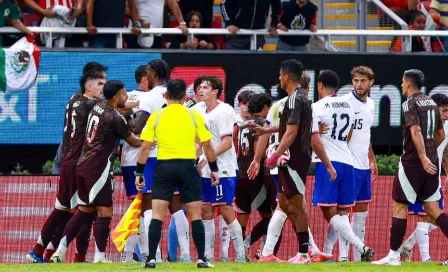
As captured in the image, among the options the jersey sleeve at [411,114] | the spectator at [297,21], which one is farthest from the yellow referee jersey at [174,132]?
the spectator at [297,21]

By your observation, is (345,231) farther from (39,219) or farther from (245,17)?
(245,17)

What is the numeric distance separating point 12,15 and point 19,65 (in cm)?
76

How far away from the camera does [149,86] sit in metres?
17.6

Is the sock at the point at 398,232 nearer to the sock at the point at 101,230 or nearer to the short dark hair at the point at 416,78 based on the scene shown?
the short dark hair at the point at 416,78

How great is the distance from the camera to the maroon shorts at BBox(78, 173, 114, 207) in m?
16.5

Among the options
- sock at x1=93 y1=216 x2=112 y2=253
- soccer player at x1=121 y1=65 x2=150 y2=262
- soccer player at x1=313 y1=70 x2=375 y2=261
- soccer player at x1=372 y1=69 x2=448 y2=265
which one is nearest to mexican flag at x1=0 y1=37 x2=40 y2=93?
soccer player at x1=121 y1=65 x2=150 y2=262

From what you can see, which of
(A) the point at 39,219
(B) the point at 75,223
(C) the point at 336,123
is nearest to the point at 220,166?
(C) the point at 336,123

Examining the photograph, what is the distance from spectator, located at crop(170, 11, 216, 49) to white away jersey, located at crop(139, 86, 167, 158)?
4460 millimetres

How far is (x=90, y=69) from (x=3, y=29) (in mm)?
3921

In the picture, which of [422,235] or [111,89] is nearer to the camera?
[111,89]

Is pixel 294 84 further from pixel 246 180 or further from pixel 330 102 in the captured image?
pixel 246 180

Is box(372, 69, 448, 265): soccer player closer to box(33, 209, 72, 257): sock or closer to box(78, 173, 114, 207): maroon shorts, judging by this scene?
box(78, 173, 114, 207): maroon shorts

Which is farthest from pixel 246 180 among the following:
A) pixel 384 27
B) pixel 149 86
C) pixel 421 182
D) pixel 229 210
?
pixel 384 27

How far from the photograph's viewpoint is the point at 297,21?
2189cm
